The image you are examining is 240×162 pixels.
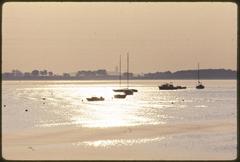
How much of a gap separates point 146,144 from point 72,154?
539 cm

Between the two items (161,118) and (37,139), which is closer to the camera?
(37,139)

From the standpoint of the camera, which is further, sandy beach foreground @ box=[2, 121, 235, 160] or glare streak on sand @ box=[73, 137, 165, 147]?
glare streak on sand @ box=[73, 137, 165, 147]

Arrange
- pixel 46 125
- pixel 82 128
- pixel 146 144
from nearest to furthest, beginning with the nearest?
pixel 146 144 < pixel 82 128 < pixel 46 125

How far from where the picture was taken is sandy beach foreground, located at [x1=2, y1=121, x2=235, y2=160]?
942 inches

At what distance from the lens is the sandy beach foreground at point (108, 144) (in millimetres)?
23927

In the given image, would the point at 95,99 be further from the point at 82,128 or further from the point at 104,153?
the point at 104,153

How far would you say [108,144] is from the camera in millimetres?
28969

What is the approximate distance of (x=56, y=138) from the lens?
106ft

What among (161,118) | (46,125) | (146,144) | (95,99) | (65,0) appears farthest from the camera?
(95,99)

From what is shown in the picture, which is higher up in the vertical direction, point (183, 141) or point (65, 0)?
point (65, 0)

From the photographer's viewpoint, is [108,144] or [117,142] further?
[117,142]

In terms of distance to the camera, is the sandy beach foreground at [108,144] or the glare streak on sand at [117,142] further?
the glare streak on sand at [117,142]

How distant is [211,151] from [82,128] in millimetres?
17093

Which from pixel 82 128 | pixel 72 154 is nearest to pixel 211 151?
pixel 72 154
